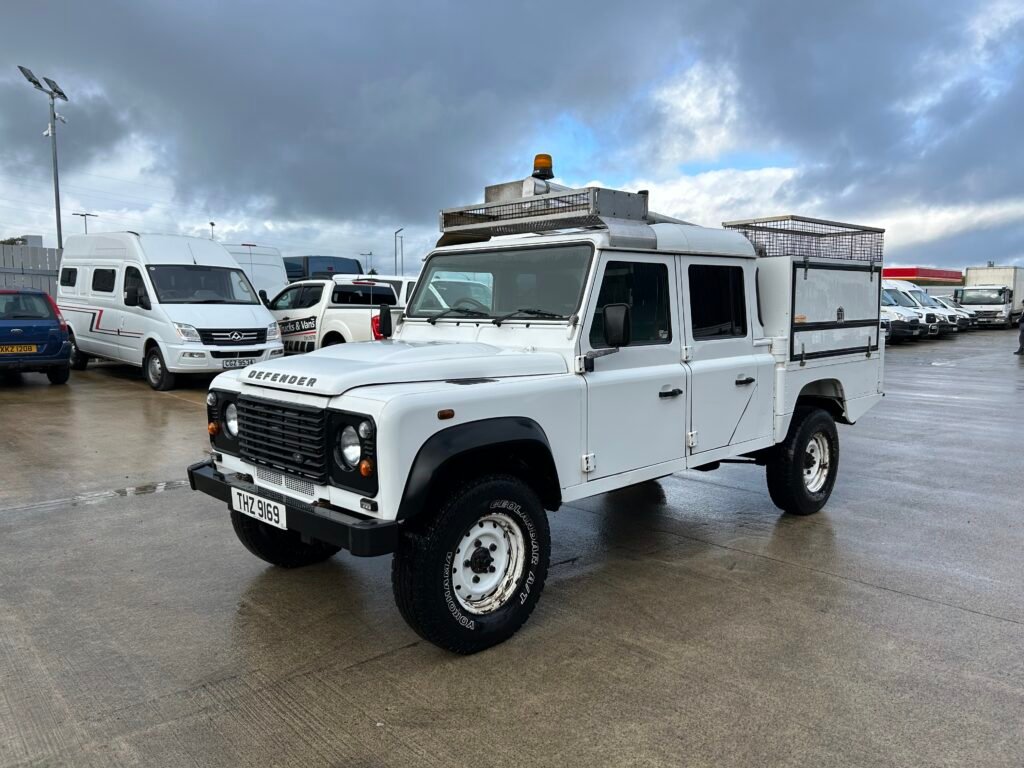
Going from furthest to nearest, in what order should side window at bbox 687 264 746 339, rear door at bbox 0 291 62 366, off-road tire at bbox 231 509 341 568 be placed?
rear door at bbox 0 291 62 366, side window at bbox 687 264 746 339, off-road tire at bbox 231 509 341 568

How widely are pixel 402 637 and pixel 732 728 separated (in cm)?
164

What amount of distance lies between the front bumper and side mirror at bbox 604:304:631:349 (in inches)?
57.7

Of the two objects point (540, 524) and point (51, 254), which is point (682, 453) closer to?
point (540, 524)

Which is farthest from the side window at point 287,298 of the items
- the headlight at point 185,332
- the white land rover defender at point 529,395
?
the white land rover defender at point 529,395

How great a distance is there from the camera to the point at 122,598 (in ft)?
14.5

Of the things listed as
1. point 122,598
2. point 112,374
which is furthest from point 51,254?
point 122,598

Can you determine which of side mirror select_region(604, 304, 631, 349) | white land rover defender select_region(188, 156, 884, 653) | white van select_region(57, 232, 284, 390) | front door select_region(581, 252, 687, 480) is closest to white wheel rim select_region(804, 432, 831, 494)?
white land rover defender select_region(188, 156, 884, 653)

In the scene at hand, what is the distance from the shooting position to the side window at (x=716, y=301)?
4.96 meters

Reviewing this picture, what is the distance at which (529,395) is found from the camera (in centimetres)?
387

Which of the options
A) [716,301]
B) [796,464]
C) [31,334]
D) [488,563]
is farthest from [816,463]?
[31,334]

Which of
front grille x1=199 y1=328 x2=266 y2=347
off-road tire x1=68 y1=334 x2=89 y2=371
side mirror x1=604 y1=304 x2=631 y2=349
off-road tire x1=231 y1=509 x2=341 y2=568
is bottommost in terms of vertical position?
off-road tire x1=231 y1=509 x2=341 y2=568

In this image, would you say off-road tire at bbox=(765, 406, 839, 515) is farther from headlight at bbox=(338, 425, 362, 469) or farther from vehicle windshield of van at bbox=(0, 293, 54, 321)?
vehicle windshield of van at bbox=(0, 293, 54, 321)

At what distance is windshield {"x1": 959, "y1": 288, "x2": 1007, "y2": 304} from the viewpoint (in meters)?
36.1

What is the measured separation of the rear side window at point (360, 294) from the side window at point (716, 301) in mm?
9691
